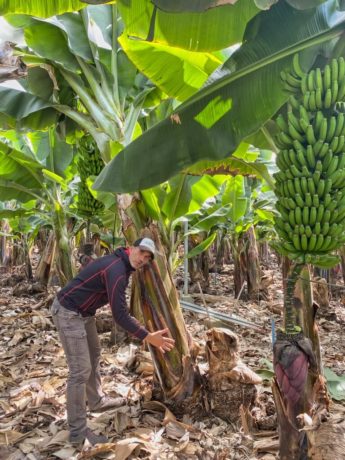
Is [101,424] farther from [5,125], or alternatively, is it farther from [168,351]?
[5,125]

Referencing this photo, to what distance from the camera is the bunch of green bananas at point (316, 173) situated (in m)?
1.77

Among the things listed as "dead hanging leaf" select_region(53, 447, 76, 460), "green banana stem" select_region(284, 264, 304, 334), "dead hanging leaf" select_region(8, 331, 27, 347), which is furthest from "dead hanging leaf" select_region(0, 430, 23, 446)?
"dead hanging leaf" select_region(8, 331, 27, 347)

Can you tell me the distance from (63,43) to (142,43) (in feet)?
3.36

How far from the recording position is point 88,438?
→ 274 cm

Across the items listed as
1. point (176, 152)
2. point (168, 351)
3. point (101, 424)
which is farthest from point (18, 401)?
point (176, 152)

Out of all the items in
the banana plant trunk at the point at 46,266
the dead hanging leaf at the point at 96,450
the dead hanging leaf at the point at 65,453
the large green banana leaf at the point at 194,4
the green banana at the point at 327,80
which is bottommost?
the dead hanging leaf at the point at 65,453

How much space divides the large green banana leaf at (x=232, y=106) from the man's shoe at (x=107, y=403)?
1.92 metres

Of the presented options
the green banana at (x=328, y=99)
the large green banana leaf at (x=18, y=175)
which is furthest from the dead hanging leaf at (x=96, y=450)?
the large green banana leaf at (x=18, y=175)

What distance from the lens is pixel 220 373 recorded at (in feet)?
9.45

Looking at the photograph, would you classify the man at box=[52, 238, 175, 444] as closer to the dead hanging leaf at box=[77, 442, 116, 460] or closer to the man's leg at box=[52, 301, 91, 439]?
the man's leg at box=[52, 301, 91, 439]

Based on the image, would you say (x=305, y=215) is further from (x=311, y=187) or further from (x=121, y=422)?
(x=121, y=422)

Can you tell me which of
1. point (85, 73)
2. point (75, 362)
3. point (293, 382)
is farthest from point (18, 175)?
point (293, 382)

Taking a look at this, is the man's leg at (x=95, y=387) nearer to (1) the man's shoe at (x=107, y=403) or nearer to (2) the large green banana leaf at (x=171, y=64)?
(1) the man's shoe at (x=107, y=403)

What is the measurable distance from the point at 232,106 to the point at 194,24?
540 millimetres
